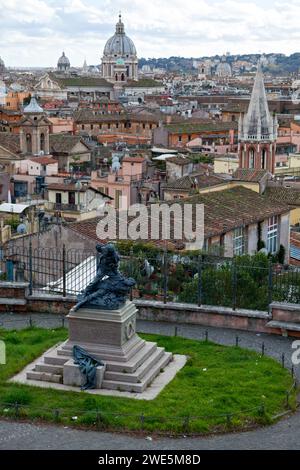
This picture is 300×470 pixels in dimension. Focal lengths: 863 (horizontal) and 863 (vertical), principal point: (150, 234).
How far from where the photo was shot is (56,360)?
10602mm

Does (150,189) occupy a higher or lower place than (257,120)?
lower

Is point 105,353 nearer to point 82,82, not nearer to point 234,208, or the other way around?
point 234,208

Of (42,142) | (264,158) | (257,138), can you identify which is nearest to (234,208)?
(257,138)

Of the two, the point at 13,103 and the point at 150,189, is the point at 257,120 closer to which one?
the point at 150,189

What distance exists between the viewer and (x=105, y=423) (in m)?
9.02

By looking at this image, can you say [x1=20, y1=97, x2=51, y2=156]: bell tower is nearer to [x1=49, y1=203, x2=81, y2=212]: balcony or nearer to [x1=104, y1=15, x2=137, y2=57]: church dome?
[x1=49, y1=203, x2=81, y2=212]: balcony

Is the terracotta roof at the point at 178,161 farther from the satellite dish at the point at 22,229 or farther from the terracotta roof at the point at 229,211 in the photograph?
the satellite dish at the point at 22,229

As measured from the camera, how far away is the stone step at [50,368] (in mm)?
10484

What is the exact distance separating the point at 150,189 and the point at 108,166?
912 centimetres

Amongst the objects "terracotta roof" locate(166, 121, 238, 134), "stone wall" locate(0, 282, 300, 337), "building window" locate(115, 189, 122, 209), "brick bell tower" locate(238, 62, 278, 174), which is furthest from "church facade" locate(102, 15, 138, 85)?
"stone wall" locate(0, 282, 300, 337)

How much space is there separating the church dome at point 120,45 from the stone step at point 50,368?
464 feet

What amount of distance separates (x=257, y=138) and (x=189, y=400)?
32.6 meters

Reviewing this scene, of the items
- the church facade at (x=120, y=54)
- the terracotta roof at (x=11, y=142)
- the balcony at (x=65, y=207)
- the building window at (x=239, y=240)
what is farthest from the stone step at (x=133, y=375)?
the church facade at (x=120, y=54)
